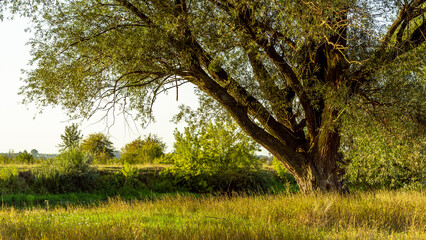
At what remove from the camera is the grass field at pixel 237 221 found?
5.82 m

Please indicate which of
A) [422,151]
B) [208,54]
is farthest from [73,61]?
[422,151]

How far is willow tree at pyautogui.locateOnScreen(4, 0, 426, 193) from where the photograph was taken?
30.5 ft

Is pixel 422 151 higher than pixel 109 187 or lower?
higher

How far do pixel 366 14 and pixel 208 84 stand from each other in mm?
4224

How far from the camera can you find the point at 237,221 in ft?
23.6

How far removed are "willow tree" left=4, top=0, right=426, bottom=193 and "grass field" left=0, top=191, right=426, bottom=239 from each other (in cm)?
222

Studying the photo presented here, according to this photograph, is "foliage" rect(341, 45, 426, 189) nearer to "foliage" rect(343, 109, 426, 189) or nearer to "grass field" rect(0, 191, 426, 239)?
"foliage" rect(343, 109, 426, 189)

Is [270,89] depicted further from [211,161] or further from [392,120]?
[211,161]

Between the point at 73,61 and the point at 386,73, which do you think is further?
the point at 73,61

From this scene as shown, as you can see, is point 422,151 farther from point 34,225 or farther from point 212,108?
point 34,225

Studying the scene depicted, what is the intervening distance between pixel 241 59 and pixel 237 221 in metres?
5.35

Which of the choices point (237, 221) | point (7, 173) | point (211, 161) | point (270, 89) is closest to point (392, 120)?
point (270, 89)

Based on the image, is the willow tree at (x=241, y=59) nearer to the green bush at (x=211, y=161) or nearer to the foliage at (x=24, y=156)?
the green bush at (x=211, y=161)

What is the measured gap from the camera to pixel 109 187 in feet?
59.7
